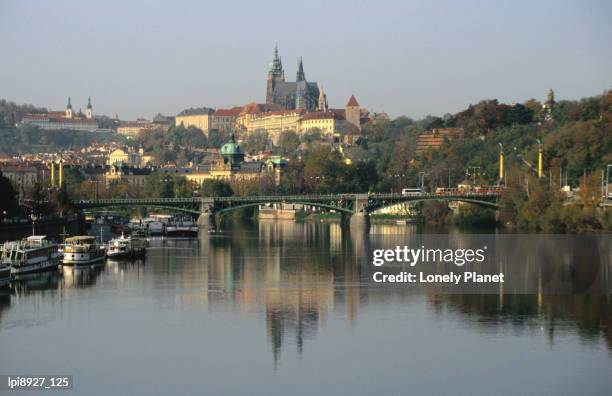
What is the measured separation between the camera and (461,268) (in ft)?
163

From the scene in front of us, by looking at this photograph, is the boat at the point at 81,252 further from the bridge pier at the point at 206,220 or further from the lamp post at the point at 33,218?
the bridge pier at the point at 206,220

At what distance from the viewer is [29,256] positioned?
150 feet

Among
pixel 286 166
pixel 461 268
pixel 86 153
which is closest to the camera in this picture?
pixel 461 268

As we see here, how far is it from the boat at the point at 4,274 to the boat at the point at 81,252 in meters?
7.25

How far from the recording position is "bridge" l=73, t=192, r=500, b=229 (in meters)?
76.8

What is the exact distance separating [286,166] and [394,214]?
31.0 m

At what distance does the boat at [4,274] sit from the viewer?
41.5m

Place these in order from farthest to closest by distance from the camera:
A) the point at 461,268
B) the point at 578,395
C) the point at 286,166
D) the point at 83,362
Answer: the point at 286,166
the point at 461,268
the point at 83,362
the point at 578,395

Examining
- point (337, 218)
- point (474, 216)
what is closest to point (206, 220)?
point (474, 216)

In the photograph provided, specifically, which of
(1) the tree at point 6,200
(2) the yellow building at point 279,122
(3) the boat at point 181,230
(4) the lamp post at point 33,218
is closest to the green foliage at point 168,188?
(3) the boat at point 181,230

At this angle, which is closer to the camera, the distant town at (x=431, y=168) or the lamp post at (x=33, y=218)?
the lamp post at (x=33, y=218)

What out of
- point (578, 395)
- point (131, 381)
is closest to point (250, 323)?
point (131, 381)

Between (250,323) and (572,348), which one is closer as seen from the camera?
(572,348)

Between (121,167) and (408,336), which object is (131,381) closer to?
(408,336)
